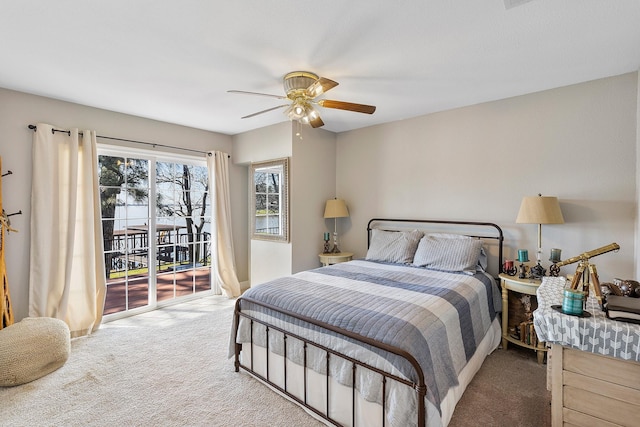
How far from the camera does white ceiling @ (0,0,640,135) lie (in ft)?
5.79

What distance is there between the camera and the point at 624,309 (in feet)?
4.71

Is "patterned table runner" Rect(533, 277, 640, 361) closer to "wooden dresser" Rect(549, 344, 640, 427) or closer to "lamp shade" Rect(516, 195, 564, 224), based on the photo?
"wooden dresser" Rect(549, 344, 640, 427)

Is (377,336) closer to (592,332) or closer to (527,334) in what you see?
(592,332)

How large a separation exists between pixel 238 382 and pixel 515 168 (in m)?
3.38

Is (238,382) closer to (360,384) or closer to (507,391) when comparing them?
(360,384)

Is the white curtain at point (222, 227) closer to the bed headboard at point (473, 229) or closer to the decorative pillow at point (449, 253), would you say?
the bed headboard at point (473, 229)

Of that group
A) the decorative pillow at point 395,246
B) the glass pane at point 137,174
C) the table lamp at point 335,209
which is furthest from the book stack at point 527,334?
the glass pane at point 137,174

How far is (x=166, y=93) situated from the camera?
3.06 m

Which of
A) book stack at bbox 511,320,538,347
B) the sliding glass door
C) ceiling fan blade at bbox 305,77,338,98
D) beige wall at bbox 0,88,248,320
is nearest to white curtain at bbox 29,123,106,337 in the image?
beige wall at bbox 0,88,248,320

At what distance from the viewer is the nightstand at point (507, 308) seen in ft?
8.68

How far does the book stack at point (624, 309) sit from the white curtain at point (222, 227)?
170 inches

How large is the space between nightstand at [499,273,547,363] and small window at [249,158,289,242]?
2.60 meters

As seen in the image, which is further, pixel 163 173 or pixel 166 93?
pixel 163 173

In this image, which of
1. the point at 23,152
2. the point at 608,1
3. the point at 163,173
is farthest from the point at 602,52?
the point at 23,152
